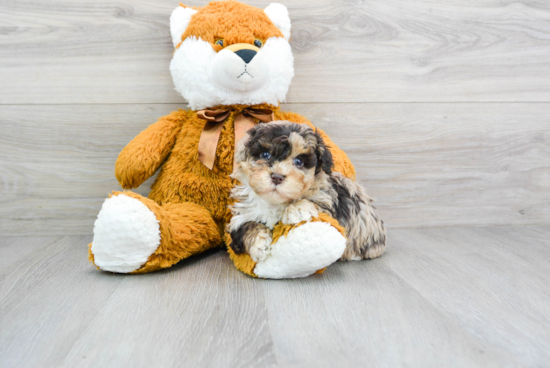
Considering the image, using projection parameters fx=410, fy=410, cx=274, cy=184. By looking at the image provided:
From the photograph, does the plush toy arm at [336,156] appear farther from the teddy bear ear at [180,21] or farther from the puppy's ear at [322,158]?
the teddy bear ear at [180,21]

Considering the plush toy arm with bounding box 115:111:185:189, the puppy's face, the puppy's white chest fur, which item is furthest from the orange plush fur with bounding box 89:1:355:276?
the puppy's face

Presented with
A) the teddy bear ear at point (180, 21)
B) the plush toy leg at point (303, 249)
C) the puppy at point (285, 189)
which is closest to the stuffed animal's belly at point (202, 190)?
the puppy at point (285, 189)

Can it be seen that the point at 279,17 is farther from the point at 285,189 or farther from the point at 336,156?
the point at 285,189

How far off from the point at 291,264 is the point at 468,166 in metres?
0.83

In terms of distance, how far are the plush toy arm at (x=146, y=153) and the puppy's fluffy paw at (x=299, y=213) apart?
0.40 m

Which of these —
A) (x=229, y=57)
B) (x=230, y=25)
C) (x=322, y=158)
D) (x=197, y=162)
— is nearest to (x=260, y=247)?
(x=322, y=158)

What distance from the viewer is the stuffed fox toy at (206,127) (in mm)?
935

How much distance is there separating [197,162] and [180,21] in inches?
14.7

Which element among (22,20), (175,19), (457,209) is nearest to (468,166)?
(457,209)

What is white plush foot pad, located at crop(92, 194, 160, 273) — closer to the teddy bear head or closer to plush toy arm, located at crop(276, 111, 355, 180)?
the teddy bear head

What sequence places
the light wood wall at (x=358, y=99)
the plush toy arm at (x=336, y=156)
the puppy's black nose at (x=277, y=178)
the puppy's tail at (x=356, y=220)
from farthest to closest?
the light wood wall at (x=358, y=99) → the plush toy arm at (x=336, y=156) → the puppy's tail at (x=356, y=220) → the puppy's black nose at (x=277, y=178)

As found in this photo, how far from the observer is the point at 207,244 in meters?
1.03

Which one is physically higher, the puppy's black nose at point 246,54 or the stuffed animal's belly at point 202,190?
the puppy's black nose at point 246,54

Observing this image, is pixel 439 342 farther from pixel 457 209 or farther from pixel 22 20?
pixel 22 20
